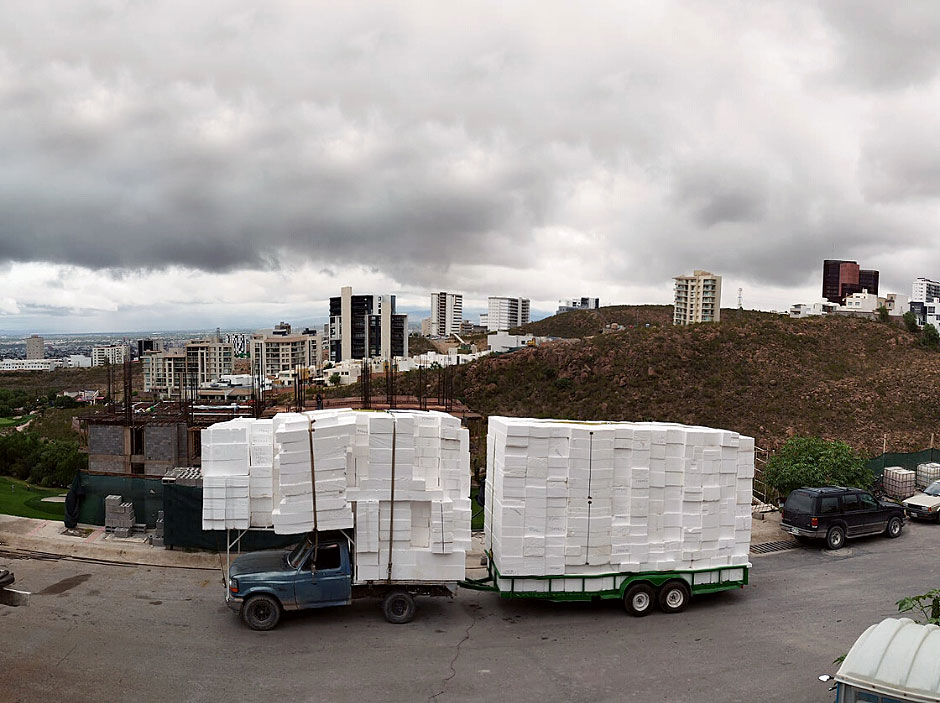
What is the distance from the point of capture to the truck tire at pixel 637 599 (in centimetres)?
1030

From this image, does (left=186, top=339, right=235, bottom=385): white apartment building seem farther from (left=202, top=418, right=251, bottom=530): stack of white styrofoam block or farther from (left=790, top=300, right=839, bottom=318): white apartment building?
(left=202, top=418, right=251, bottom=530): stack of white styrofoam block

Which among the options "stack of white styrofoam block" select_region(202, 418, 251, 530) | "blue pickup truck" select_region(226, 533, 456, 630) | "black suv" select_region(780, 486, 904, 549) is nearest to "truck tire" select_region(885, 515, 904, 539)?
"black suv" select_region(780, 486, 904, 549)

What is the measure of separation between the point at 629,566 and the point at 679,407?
89.0 feet

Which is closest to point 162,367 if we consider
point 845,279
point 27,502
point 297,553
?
point 27,502

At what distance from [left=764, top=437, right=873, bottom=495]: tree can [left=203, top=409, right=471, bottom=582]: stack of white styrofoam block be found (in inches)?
454

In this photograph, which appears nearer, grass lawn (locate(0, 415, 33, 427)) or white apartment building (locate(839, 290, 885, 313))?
grass lawn (locate(0, 415, 33, 427))

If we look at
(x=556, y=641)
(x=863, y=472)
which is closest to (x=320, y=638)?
(x=556, y=641)

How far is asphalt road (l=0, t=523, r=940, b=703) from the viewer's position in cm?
797

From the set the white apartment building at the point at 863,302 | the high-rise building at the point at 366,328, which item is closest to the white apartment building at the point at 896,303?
the white apartment building at the point at 863,302

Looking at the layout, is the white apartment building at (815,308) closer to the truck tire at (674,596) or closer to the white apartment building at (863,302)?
the white apartment building at (863,302)

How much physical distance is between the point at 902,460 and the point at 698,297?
6262cm

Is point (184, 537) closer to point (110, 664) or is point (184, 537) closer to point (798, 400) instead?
point (110, 664)

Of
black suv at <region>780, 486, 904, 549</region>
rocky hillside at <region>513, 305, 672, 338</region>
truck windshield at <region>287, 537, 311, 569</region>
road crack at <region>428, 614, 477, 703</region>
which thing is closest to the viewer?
road crack at <region>428, 614, 477, 703</region>

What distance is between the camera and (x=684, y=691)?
316 inches
